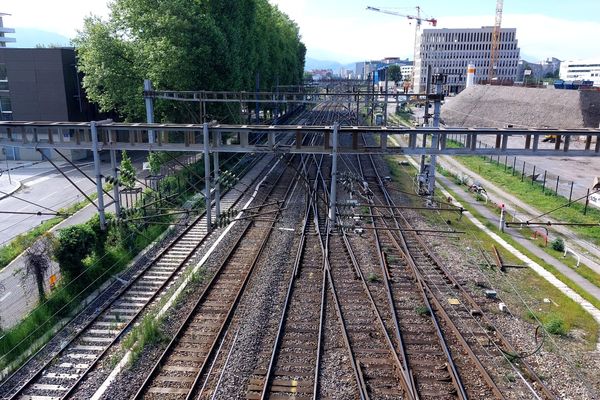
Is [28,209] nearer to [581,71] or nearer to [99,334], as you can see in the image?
[99,334]

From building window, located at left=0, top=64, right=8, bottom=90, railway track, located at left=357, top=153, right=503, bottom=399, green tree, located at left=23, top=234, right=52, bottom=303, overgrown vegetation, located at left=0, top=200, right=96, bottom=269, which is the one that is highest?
building window, located at left=0, top=64, right=8, bottom=90

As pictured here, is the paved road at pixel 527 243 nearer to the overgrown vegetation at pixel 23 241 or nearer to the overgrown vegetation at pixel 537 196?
the overgrown vegetation at pixel 537 196

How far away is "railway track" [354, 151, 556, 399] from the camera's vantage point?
33.2 ft

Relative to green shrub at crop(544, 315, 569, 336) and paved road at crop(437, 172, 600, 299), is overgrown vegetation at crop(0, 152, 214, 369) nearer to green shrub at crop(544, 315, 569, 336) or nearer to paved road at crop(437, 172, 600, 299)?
green shrub at crop(544, 315, 569, 336)

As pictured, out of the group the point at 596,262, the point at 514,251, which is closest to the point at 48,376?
the point at 514,251

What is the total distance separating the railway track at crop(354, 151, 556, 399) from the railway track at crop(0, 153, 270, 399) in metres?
7.23

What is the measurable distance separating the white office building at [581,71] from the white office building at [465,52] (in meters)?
32.6

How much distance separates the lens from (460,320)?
1267cm

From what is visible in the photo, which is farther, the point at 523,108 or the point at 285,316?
the point at 523,108

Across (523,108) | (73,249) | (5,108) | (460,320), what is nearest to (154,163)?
(73,249)

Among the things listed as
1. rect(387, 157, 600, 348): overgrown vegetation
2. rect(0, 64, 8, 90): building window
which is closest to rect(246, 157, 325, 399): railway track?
rect(387, 157, 600, 348): overgrown vegetation

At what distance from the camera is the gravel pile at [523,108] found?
177 ft

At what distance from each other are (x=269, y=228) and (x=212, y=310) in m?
7.01

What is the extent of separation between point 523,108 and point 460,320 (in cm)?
5709
